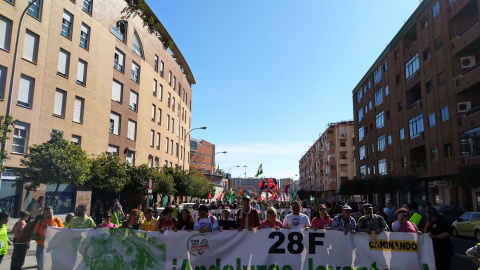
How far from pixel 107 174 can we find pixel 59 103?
6.29m

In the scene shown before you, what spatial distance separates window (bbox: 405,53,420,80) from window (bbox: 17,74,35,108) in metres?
33.2

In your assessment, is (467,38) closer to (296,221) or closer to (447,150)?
(447,150)

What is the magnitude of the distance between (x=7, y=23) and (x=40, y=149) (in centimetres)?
889

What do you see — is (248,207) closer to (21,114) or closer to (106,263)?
(106,263)

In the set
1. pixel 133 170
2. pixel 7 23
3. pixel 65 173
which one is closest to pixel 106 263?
pixel 65 173

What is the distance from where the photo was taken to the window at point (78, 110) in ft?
88.0

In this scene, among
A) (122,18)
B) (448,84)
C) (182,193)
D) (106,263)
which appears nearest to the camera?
(106,263)

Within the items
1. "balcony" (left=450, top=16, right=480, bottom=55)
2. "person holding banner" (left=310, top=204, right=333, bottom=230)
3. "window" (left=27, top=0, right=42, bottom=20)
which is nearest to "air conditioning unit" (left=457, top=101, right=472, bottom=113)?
"balcony" (left=450, top=16, right=480, bottom=55)

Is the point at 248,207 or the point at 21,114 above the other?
the point at 21,114

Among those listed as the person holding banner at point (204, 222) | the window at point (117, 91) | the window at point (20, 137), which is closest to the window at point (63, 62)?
the window at point (20, 137)

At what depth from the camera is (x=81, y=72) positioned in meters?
27.8

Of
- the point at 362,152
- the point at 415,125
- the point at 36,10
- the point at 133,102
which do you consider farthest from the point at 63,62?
the point at 362,152

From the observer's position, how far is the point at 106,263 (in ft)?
22.1

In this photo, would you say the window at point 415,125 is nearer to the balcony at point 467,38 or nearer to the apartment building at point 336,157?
the balcony at point 467,38
